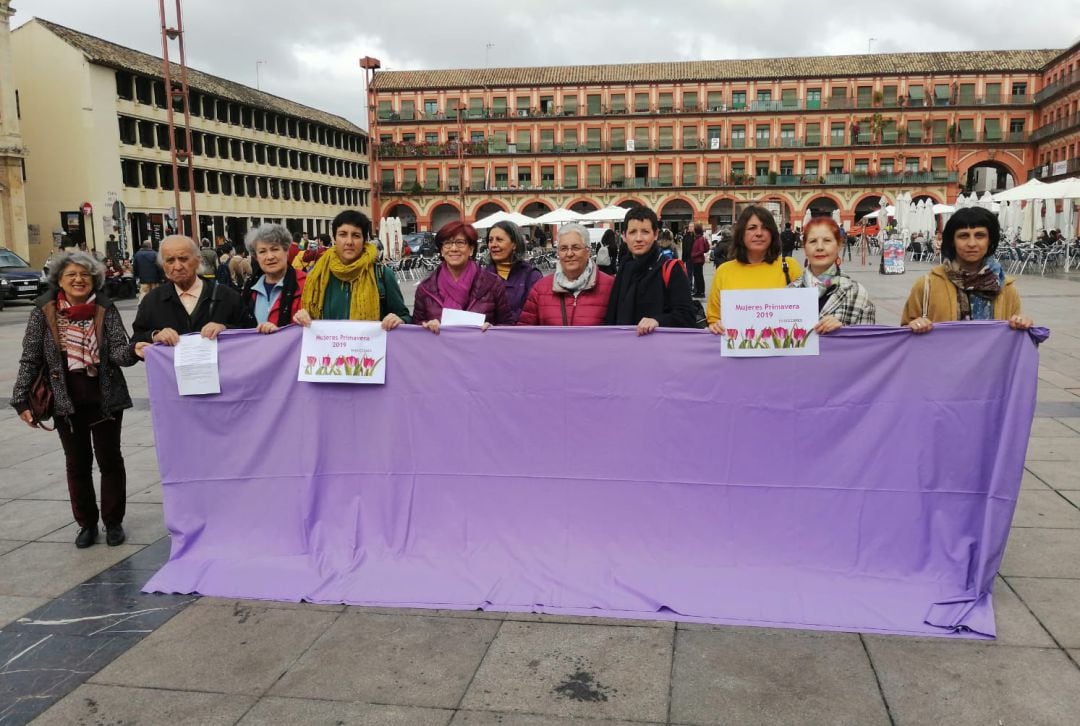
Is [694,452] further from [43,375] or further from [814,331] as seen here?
[43,375]

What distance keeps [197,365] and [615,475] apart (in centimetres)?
216

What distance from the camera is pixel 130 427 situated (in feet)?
26.2

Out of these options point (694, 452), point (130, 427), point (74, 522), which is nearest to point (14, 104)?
point (130, 427)

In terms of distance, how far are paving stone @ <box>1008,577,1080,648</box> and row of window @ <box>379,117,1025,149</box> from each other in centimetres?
6549

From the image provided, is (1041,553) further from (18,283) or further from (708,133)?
(708,133)

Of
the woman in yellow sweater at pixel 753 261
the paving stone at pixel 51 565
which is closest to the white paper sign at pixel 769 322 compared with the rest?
the woman in yellow sweater at pixel 753 261

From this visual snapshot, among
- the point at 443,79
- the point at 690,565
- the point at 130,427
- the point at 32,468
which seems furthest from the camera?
the point at 443,79

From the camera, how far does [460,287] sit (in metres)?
4.80

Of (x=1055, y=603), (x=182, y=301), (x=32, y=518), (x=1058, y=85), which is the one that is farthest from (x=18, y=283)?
(x=1058, y=85)

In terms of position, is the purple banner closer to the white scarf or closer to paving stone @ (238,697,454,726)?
the white scarf

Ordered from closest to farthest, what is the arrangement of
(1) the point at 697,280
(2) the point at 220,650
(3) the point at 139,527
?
(2) the point at 220,650 < (3) the point at 139,527 < (1) the point at 697,280

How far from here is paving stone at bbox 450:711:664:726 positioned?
9.78 feet

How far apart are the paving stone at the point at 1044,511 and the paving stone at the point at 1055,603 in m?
0.87

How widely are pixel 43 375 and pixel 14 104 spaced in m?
35.5
